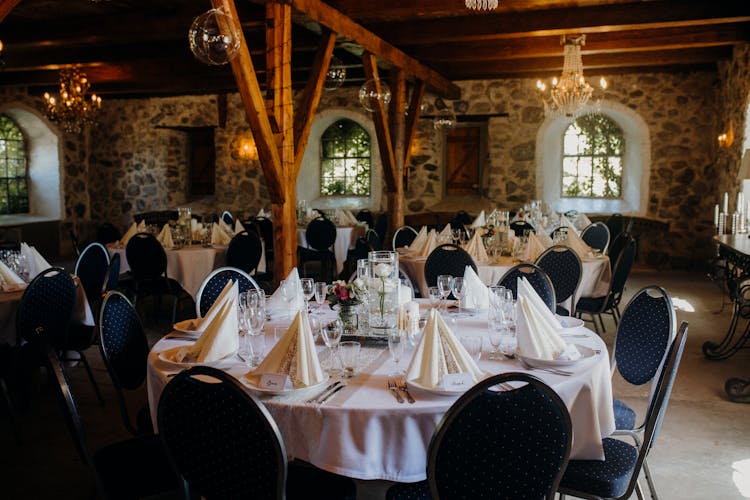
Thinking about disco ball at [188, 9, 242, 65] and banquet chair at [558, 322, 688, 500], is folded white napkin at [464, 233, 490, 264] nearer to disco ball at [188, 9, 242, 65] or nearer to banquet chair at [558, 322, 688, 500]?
disco ball at [188, 9, 242, 65]

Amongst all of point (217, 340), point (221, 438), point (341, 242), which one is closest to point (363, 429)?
point (221, 438)

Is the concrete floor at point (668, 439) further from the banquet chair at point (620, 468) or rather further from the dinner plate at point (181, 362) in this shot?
the dinner plate at point (181, 362)

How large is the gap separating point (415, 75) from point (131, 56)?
4.03 metres

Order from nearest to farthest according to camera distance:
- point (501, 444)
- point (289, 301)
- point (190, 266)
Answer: point (501, 444), point (289, 301), point (190, 266)

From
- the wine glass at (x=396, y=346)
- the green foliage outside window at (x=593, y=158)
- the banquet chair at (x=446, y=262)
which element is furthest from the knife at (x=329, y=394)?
the green foliage outside window at (x=593, y=158)

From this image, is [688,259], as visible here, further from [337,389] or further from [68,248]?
[68,248]

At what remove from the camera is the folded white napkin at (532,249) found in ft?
18.0

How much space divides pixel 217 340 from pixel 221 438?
705 millimetres

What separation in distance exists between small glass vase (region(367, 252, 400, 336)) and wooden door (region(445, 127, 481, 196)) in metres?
8.96

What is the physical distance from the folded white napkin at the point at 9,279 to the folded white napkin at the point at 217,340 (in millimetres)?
2245

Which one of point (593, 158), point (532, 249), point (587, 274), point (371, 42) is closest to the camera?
point (587, 274)

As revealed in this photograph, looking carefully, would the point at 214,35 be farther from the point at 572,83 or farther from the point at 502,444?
the point at 572,83

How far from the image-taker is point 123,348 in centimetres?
273

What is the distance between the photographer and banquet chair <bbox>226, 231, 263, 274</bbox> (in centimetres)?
611
